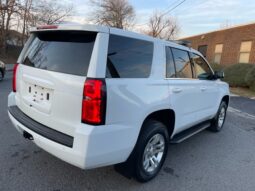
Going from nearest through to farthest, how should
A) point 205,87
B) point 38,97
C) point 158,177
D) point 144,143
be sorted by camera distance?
1. point 38,97
2. point 144,143
3. point 158,177
4. point 205,87

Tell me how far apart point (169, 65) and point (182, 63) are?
533 millimetres

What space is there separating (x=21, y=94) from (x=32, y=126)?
583mm

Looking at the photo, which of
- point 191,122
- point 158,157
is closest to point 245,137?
point 191,122

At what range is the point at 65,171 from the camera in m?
3.04

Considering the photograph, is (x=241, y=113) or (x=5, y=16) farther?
(x=5, y=16)

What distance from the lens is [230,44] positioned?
1939 centimetres

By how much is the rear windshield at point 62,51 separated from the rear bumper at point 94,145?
0.61m

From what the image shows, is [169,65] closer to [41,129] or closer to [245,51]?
[41,129]

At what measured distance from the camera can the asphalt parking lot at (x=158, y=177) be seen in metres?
2.79

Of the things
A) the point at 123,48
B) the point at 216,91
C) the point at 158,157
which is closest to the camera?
the point at 123,48

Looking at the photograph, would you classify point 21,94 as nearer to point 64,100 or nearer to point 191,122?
point 64,100

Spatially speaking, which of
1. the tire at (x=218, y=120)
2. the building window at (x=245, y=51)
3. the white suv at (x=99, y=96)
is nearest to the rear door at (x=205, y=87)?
the tire at (x=218, y=120)

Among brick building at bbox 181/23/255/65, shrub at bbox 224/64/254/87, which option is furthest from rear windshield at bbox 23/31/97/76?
brick building at bbox 181/23/255/65

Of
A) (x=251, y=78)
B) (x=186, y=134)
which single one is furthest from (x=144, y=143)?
(x=251, y=78)
